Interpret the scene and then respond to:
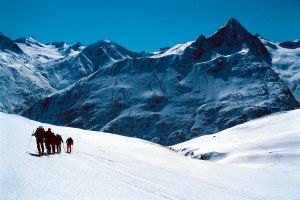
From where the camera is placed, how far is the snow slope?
320 ft

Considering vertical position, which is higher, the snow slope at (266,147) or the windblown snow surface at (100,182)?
the snow slope at (266,147)

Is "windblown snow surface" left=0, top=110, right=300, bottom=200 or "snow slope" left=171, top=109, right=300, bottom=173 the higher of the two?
"snow slope" left=171, top=109, right=300, bottom=173

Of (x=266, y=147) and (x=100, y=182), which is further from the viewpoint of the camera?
(x=266, y=147)

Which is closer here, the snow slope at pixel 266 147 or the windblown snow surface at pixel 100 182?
the windblown snow surface at pixel 100 182

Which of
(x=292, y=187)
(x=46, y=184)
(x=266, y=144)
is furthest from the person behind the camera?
(x=266, y=144)

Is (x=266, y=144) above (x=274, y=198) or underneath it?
above

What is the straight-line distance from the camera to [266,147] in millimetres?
116312

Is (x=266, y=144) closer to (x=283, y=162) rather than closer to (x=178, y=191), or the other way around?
(x=283, y=162)

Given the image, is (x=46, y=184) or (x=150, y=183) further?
(x=150, y=183)

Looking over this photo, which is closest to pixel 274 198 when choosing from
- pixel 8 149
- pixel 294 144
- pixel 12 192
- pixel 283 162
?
pixel 8 149

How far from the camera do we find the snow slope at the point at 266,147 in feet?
320

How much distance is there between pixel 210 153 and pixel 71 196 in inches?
4229

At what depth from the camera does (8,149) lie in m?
32.6

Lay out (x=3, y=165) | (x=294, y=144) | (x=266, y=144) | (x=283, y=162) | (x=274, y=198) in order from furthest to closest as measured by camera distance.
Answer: (x=266, y=144) < (x=294, y=144) < (x=283, y=162) < (x=274, y=198) < (x=3, y=165)
